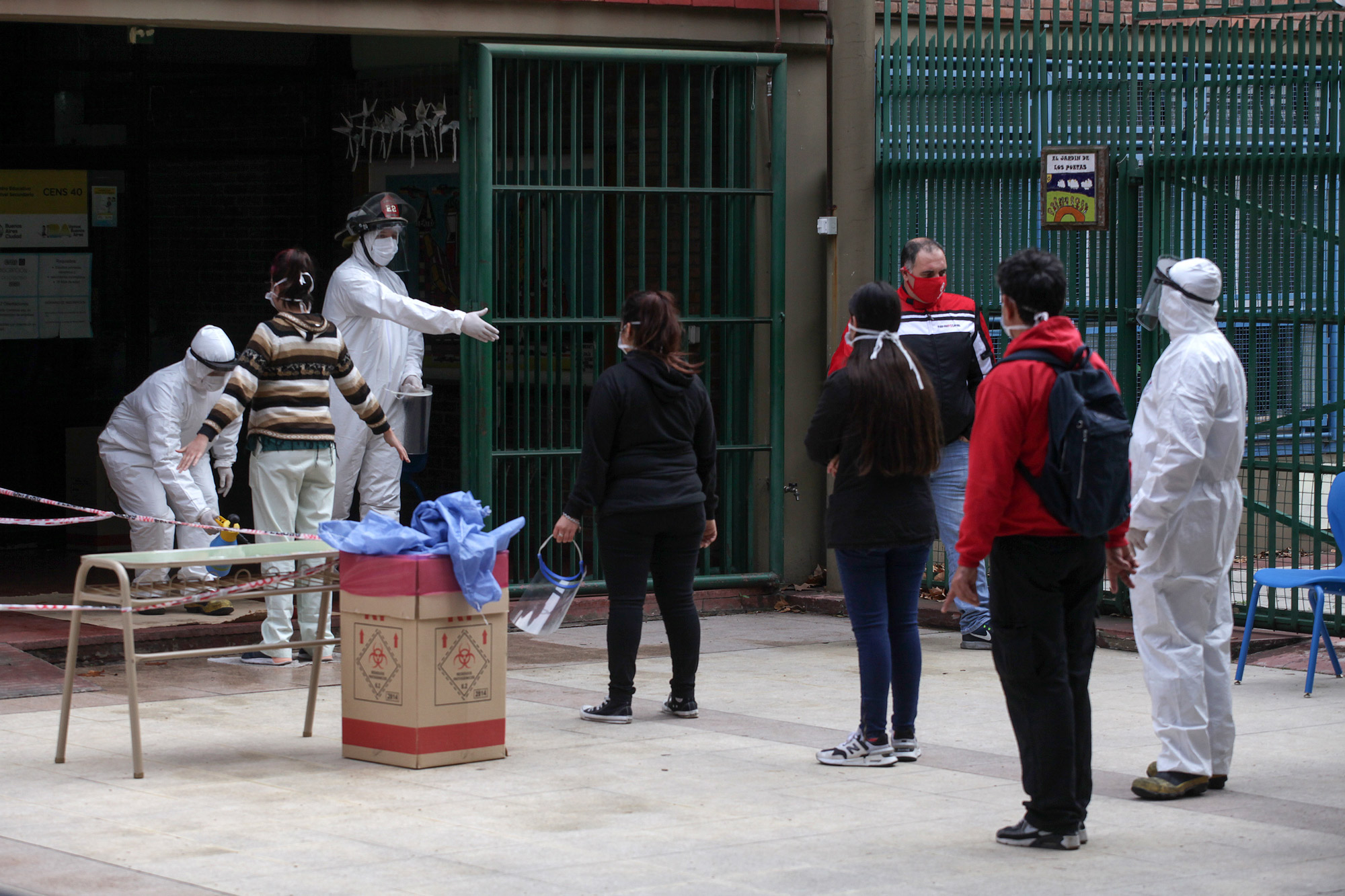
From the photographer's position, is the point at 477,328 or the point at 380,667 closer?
the point at 380,667

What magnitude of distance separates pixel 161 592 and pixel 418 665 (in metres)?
1.13

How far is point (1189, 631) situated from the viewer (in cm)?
605

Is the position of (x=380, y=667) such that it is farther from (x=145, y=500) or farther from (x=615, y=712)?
(x=145, y=500)

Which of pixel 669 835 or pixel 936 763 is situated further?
pixel 936 763

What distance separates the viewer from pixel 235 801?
5953 millimetres

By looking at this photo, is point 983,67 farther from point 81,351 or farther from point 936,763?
point 81,351

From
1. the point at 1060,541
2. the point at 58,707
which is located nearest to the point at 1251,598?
the point at 1060,541

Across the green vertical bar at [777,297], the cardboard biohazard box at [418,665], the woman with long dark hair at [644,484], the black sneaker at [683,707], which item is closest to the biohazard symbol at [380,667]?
the cardboard biohazard box at [418,665]

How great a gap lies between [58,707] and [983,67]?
6.05 meters

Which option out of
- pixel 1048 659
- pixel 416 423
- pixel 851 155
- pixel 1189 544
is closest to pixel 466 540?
pixel 1048 659

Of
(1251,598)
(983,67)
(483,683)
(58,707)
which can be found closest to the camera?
(483,683)

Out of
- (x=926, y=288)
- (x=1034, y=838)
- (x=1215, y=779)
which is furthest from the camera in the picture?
(x=926, y=288)

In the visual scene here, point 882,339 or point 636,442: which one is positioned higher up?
point 882,339

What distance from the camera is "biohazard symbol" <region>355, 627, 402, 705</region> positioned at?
646 cm
